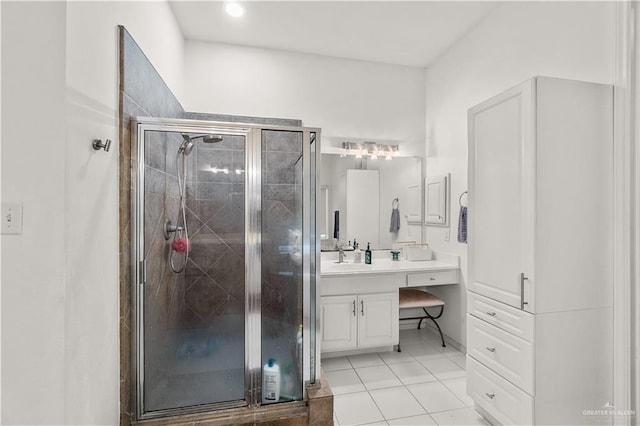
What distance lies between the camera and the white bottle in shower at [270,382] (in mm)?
1776

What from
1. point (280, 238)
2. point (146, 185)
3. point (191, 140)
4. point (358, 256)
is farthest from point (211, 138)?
point (358, 256)

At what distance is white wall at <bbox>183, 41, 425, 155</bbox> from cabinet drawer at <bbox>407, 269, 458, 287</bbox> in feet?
4.48

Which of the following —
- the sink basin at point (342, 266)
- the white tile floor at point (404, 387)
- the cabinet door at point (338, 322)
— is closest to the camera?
the white tile floor at point (404, 387)

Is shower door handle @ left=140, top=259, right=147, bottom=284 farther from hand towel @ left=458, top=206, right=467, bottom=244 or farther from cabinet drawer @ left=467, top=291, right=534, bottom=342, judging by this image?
hand towel @ left=458, top=206, right=467, bottom=244

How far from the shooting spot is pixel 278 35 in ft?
9.20

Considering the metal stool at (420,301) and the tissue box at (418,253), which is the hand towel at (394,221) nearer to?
the tissue box at (418,253)

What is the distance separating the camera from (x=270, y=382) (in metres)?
1.79

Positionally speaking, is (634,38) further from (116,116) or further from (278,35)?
(116,116)

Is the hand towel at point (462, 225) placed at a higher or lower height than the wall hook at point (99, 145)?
lower

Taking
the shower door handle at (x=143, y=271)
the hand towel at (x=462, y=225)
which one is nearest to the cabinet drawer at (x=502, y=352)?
the hand towel at (x=462, y=225)

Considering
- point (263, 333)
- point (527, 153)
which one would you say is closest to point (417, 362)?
point (263, 333)

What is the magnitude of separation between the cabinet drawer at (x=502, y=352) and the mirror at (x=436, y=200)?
1.30 metres

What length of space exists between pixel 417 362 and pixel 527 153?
1.96m

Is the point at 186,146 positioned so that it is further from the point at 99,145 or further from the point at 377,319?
the point at 377,319
